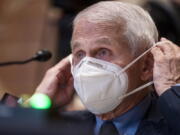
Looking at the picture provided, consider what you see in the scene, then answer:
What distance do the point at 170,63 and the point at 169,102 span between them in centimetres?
17

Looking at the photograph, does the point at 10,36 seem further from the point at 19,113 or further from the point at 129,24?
the point at 19,113

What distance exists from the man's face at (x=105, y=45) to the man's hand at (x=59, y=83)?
1.36ft

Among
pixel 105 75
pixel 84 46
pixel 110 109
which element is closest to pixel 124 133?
pixel 110 109

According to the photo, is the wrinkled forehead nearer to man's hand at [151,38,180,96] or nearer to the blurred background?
man's hand at [151,38,180,96]

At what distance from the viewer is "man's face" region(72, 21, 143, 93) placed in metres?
1.72

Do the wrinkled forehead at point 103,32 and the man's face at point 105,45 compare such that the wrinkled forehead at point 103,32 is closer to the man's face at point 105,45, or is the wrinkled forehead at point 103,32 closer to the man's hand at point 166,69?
the man's face at point 105,45

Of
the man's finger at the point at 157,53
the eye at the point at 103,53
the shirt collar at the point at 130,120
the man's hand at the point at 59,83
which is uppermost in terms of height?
the man's finger at the point at 157,53

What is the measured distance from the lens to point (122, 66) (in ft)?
5.69

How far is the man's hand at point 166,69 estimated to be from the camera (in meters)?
1.63

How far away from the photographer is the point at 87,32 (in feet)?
5.73

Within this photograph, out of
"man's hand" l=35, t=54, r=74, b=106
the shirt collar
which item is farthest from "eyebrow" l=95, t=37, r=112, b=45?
"man's hand" l=35, t=54, r=74, b=106

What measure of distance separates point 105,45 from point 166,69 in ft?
0.77

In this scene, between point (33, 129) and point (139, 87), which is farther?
point (139, 87)

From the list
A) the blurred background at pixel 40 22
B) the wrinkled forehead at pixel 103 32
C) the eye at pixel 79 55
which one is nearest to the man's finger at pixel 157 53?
the wrinkled forehead at pixel 103 32
